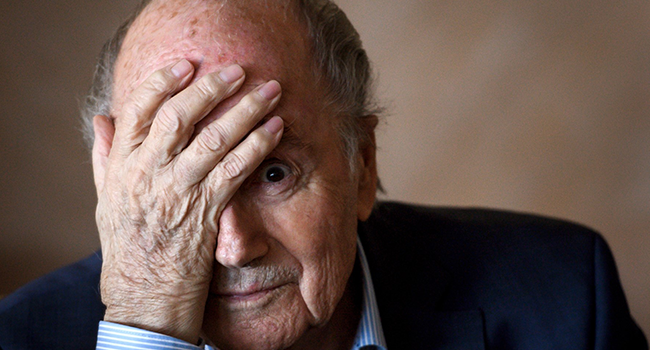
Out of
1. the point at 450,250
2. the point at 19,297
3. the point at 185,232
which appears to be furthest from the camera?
the point at 450,250

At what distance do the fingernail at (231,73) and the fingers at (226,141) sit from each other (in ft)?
0.14

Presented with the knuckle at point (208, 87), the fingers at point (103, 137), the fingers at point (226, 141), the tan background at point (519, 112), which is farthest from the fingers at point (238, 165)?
the tan background at point (519, 112)

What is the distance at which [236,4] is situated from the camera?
3.89 ft

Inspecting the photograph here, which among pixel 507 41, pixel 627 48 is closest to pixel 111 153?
pixel 507 41

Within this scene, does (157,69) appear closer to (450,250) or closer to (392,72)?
(450,250)

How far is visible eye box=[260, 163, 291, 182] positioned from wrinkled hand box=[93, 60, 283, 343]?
0.25 feet

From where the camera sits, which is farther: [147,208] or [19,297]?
[19,297]

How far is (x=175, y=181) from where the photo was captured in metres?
1.08

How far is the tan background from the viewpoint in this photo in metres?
3.01

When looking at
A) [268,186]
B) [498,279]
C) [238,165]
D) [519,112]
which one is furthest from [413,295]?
[519,112]

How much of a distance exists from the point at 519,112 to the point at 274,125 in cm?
233

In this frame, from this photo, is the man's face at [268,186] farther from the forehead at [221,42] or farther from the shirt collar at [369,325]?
the shirt collar at [369,325]

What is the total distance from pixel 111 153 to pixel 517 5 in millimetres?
2499

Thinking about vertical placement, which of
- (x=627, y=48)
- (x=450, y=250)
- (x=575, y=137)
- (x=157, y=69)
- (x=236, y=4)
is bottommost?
(x=575, y=137)
